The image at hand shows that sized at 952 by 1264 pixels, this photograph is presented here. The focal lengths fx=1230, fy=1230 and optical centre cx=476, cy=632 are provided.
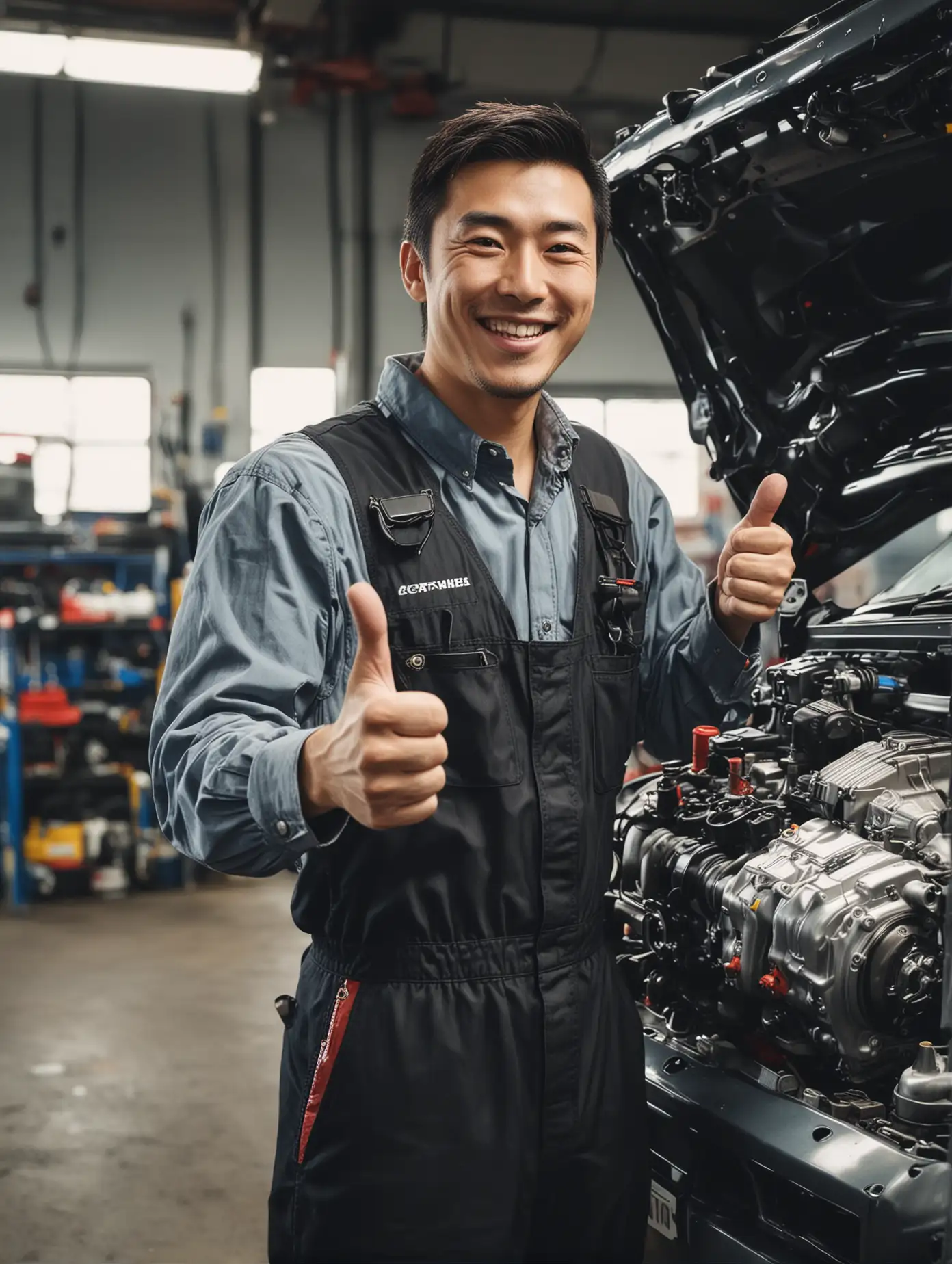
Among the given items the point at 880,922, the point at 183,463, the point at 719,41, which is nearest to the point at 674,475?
the point at 719,41

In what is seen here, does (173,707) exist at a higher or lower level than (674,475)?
lower

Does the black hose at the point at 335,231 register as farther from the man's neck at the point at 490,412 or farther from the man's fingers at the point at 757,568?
the man's fingers at the point at 757,568

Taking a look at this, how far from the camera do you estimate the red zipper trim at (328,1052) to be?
5.00ft

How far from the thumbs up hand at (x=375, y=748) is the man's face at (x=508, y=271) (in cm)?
52

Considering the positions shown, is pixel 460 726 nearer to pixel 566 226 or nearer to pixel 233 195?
pixel 566 226

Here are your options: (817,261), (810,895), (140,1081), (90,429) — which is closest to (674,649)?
(810,895)

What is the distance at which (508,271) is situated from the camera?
1.58m

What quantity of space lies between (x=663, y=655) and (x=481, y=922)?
546 mm

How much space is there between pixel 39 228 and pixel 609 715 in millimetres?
8419

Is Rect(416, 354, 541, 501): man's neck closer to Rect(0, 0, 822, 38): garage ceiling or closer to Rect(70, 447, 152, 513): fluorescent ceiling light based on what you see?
Rect(0, 0, 822, 38): garage ceiling

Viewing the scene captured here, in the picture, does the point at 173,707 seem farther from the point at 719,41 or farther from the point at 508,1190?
the point at 719,41

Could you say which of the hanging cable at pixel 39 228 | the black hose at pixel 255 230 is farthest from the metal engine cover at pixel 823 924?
the hanging cable at pixel 39 228

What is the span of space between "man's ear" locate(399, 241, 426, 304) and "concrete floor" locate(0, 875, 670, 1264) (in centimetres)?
157

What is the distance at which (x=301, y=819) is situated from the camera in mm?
1255
